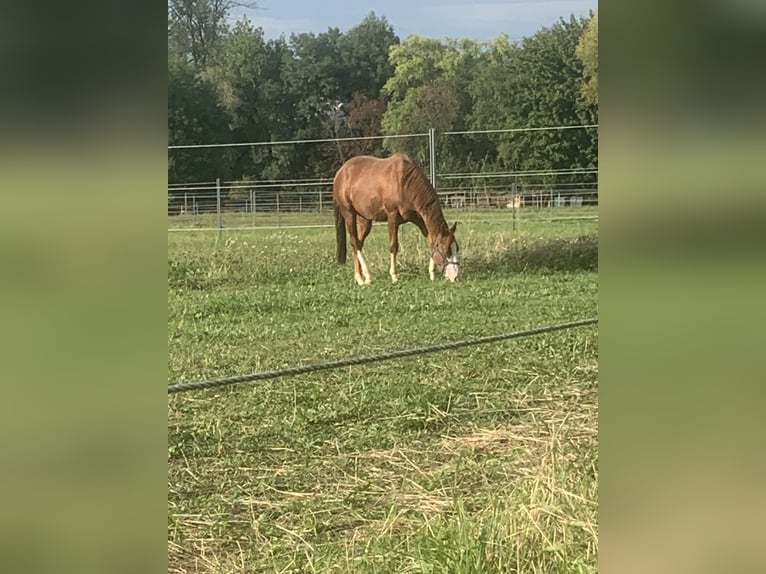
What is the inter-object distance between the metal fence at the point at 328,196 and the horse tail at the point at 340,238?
1.51m

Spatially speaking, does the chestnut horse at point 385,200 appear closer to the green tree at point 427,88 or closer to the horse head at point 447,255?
the horse head at point 447,255

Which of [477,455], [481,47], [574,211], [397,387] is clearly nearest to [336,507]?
[477,455]

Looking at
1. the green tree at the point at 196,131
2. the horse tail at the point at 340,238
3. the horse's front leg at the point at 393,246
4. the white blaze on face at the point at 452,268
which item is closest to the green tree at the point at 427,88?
the green tree at the point at 196,131

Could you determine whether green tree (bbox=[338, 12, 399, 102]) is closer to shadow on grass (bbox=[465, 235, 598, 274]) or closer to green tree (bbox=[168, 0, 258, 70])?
green tree (bbox=[168, 0, 258, 70])

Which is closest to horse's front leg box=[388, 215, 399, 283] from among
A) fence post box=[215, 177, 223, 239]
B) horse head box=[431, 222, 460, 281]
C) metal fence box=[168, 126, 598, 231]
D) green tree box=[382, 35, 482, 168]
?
horse head box=[431, 222, 460, 281]
